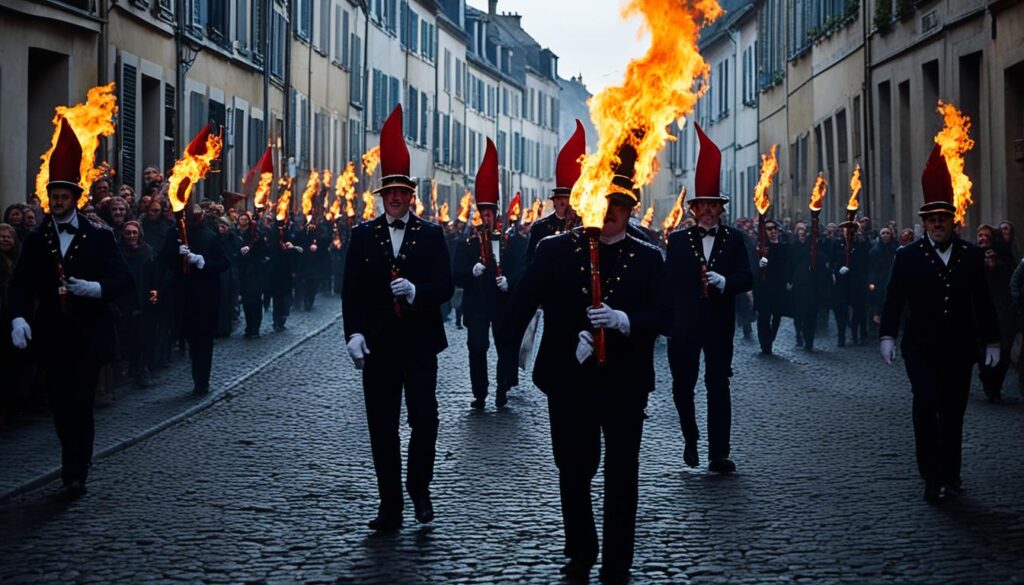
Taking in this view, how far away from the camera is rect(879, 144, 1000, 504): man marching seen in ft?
34.2

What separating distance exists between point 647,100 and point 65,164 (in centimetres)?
386

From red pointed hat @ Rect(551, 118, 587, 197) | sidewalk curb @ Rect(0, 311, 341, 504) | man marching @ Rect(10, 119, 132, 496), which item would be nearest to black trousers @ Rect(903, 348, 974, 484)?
red pointed hat @ Rect(551, 118, 587, 197)

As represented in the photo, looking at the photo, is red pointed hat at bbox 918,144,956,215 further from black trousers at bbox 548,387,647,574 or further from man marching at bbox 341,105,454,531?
black trousers at bbox 548,387,647,574

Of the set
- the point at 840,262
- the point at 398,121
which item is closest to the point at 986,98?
the point at 840,262

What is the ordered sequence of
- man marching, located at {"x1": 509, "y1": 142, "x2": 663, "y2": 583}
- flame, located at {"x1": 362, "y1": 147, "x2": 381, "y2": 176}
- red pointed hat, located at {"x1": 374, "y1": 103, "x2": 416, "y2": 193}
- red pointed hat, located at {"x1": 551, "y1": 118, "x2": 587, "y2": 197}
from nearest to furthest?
man marching, located at {"x1": 509, "y1": 142, "x2": 663, "y2": 583}
red pointed hat, located at {"x1": 374, "y1": 103, "x2": 416, "y2": 193}
red pointed hat, located at {"x1": 551, "y1": 118, "x2": 587, "y2": 197}
flame, located at {"x1": 362, "y1": 147, "x2": 381, "y2": 176}

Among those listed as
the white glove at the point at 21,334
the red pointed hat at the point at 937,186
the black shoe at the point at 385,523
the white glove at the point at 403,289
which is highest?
the red pointed hat at the point at 937,186

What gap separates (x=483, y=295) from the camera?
16562 mm

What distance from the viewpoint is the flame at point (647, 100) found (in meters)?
8.18

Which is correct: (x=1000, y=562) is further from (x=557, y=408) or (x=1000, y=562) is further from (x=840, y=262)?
(x=840, y=262)

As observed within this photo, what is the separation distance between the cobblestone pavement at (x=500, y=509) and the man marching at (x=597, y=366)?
28cm

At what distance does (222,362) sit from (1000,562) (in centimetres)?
1351

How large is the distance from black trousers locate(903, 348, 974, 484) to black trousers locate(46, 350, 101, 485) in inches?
194

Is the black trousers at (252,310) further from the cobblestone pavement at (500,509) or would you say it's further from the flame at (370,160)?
the flame at (370,160)

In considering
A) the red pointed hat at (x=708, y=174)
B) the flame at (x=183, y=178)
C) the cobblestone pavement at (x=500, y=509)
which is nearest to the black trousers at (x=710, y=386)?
the cobblestone pavement at (x=500, y=509)
